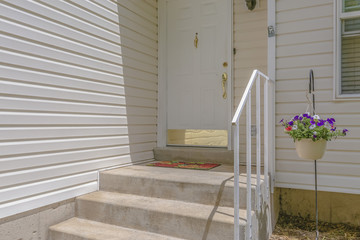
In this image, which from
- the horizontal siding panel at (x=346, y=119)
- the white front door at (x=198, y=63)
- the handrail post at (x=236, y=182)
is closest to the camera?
the handrail post at (x=236, y=182)

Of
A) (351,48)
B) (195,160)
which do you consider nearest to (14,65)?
(195,160)

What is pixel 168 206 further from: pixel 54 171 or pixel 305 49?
pixel 305 49

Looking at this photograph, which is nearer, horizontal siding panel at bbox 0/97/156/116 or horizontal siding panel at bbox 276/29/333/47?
horizontal siding panel at bbox 0/97/156/116

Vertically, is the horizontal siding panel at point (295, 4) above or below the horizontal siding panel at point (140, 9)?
below

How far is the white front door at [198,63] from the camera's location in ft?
11.6

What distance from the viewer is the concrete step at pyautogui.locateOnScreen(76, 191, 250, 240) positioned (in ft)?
6.52

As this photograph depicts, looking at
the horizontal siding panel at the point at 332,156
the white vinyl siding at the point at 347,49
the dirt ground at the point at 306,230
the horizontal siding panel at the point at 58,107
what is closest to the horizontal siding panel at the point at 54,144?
the horizontal siding panel at the point at 58,107

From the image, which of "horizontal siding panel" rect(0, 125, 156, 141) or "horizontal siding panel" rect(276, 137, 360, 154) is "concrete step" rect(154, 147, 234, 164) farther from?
"horizontal siding panel" rect(276, 137, 360, 154)

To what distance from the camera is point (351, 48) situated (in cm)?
258

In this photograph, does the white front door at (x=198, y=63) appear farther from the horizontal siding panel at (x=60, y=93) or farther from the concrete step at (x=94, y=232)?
the concrete step at (x=94, y=232)

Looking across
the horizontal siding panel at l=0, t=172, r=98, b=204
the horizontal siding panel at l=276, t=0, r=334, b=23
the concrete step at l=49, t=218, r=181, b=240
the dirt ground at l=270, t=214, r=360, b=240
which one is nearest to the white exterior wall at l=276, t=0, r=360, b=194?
the horizontal siding panel at l=276, t=0, r=334, b=23

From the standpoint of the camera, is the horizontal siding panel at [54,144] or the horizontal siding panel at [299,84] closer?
the horizontal siding panel at [54,144]

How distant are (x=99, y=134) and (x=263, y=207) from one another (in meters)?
1.67

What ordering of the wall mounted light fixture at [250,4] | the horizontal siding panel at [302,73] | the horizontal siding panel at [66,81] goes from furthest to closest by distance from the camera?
the wall mounted light fixture at [250,4], the horizontal siding panel at [302,73], the horizontal siding panel at [66,81]
